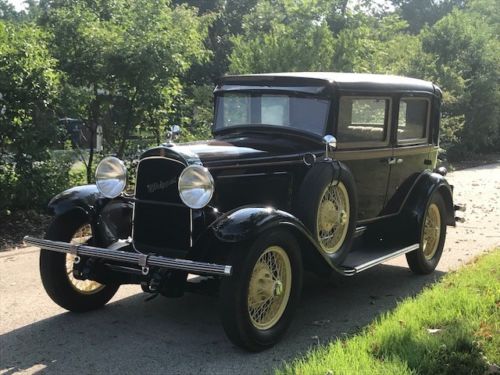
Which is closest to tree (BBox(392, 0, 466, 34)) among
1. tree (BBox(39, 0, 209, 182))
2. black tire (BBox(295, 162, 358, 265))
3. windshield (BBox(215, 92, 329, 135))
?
tree (BBox(39, 0, 209, 182))

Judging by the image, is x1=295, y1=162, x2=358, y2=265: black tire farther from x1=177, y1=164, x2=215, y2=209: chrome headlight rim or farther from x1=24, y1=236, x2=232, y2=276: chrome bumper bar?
x1=24, y1=236, x2=232, y2=276: chrome bumper bar

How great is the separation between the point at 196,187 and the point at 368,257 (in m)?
2.03

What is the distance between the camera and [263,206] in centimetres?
432

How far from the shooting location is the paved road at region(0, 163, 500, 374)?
3920 mm

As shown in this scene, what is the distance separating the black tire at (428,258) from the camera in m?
6.00

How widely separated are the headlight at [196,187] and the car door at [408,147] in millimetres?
2505

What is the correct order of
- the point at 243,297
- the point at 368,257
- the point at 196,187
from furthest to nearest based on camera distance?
the point at 368,257, the point at 196,187, the point at 243,297

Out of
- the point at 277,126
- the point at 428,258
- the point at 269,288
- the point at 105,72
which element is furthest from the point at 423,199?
the point at 105,72

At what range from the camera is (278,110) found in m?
5.47

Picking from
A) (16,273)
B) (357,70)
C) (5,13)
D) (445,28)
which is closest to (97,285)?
(16,273)

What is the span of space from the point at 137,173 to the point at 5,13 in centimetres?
7023

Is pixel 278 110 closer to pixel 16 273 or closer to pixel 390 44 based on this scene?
pixel 16 273

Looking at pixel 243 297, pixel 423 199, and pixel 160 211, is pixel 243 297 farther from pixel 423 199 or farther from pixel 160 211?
pixel 423 199

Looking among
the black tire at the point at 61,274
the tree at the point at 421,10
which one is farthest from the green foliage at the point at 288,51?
the tree at the point at 421,10
